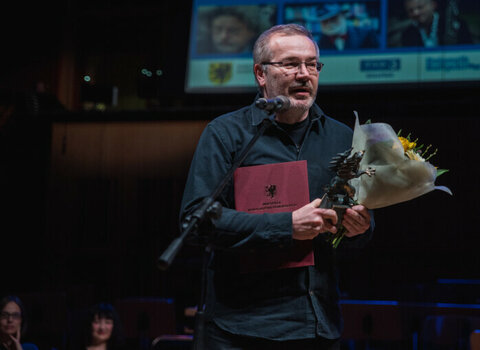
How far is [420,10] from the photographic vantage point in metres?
6.19

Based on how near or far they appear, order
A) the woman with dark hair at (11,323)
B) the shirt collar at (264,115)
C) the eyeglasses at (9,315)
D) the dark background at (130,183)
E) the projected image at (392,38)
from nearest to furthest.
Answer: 1. the shirt collar at (264,115)
2. the woman with dark hair at (11,323)
3. the eyeglasses at (9,315)
4. the projected image at (392,38)
5. the dark background at (130,183)

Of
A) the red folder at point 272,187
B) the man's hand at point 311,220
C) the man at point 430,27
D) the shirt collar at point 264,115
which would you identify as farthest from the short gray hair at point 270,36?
the man at point 430,27

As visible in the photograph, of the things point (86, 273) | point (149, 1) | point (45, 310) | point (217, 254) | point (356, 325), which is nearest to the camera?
point (217, 254)

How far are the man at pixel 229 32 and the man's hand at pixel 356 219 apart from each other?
17.3 feet

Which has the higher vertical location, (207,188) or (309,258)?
(207,188)

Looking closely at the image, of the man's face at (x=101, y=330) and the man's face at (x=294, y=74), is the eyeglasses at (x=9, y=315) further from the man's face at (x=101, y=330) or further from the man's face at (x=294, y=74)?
the man's face at (x=294, y=74)

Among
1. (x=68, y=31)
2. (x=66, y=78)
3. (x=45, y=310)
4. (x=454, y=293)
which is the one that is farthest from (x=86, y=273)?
A: (x=454, y=293)

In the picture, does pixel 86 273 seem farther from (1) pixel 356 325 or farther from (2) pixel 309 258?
(2) pixel 309 258

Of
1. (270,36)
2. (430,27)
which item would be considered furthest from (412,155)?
(430,27)

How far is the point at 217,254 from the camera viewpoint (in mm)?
1629

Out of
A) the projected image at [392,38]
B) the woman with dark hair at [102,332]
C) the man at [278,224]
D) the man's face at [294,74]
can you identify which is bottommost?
the woman with dark hair at [102,332]

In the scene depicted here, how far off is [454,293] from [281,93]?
5.05m

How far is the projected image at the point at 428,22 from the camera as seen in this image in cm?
604

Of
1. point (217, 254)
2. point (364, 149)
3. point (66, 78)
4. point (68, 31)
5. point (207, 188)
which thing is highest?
point (68, 31)
